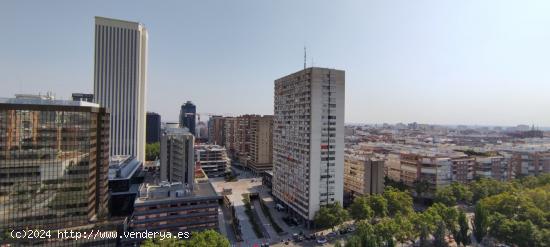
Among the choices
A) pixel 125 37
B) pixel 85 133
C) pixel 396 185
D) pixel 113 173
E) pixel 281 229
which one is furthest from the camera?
pixel 125 37

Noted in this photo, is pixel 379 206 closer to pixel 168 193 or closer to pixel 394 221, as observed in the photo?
pixel 394 221

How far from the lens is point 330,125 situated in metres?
47.3

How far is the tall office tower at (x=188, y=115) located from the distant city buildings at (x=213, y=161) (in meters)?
71.4

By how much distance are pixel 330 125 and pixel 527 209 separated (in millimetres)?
30268

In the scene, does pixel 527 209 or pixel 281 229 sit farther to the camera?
pixel 281 229

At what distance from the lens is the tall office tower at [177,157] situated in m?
51.4

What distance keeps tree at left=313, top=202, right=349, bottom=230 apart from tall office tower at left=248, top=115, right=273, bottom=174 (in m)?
43.5

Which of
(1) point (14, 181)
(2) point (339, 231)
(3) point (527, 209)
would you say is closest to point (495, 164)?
(3) point (527, 209)

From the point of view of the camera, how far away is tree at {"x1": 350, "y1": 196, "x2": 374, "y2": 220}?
145ft

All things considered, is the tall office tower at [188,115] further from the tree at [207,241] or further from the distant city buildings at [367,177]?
the tree at [207,241]

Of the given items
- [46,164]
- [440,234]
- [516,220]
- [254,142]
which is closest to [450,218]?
[440,234]

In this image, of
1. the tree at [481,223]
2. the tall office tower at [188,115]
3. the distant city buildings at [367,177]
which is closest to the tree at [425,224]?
the tree at [481,223]

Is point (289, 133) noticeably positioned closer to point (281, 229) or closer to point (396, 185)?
point (281, 229)

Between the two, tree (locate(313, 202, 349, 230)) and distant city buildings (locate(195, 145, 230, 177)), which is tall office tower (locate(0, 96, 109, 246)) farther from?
distant city buildings (locate(195, 145, 230, 177))
